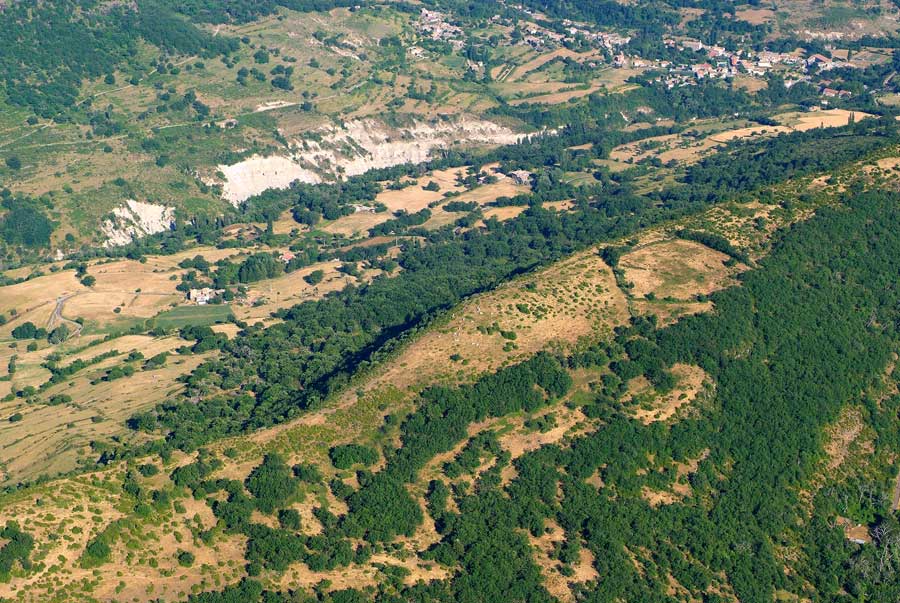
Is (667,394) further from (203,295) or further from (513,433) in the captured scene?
(203,295)

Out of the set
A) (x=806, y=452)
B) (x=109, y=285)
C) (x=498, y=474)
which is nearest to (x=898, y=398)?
(x=806, y=452)

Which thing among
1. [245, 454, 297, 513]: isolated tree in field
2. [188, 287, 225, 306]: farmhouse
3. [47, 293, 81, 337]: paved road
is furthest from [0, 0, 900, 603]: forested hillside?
[188, 287, 225, 306]: farmhouse

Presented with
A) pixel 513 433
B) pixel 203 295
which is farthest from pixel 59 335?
pixel 513 433

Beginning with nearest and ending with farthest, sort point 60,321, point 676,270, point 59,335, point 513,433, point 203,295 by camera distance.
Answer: point 513,433 → point 676,270 → point 59,335 → point 60,321 → point 203,295

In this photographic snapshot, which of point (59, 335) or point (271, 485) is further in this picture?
point (59, 335)

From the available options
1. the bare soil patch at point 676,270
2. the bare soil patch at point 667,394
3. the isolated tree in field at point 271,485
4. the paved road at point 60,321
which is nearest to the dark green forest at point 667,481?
the isolated tree in field at point 271,485

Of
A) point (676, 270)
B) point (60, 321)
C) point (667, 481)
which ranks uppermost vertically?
point (676, 270)

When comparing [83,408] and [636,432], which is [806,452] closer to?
[636,432]

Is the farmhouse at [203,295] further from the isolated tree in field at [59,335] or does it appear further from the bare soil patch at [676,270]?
the bare soil patch at [676,270]

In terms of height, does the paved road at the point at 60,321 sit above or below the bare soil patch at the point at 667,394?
below

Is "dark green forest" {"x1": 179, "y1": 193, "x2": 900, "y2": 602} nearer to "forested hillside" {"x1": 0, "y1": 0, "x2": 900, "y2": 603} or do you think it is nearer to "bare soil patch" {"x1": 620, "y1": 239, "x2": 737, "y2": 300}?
"forested hillside" {"x1": 0, "y1": 0, "x2": 900, "y2": 603}

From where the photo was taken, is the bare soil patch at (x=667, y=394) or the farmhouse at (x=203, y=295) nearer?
the bare soil patch at (x=667, y=394)
